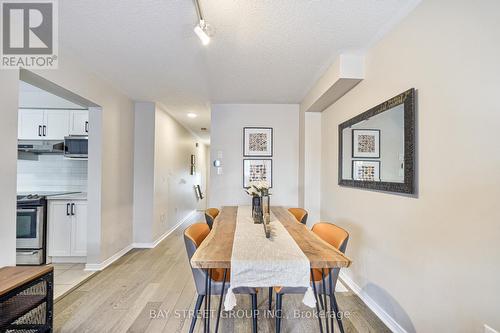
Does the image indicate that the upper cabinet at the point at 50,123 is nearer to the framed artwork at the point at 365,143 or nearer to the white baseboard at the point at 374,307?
the framed artwork at the point at 365,143

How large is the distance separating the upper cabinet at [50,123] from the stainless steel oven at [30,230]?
37.8 inches

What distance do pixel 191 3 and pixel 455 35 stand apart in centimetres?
158

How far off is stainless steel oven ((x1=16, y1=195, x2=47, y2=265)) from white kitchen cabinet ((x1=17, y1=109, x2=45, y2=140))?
0.96 meters

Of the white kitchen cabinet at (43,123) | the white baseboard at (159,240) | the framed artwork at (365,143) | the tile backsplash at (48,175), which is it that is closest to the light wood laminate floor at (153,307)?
the white baseboard at (159,240)

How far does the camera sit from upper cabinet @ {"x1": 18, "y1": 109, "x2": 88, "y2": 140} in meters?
3.31

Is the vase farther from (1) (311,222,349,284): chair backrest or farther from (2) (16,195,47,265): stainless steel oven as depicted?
(2) (16,195,47,265): stainless steel oven

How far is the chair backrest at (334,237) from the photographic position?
158cm

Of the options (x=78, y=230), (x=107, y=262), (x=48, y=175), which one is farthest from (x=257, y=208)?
(x=48, y=175)

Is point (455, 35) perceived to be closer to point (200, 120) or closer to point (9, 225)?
point (9, 225)

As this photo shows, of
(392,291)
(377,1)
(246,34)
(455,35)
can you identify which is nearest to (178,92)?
(246,34)

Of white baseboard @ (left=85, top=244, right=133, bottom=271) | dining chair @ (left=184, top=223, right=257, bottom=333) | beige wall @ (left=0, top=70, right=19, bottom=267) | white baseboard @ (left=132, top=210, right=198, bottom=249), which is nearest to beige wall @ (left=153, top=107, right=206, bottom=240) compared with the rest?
white baseboard @ (left=132, top=210, right=198, bottom=249)

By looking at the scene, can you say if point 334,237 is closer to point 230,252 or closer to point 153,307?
point 230,252

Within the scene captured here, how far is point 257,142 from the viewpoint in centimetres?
383

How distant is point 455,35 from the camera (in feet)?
4.15
